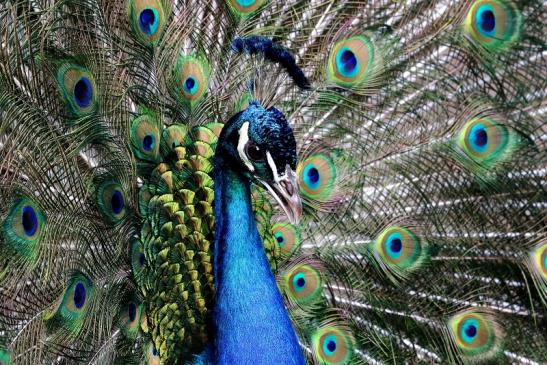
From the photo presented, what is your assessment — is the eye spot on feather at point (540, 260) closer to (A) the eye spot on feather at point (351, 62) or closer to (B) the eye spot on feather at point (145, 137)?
(A) the eye spot on feather at point (351, 62)

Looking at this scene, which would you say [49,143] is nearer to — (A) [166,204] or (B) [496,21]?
(A) [166,204]

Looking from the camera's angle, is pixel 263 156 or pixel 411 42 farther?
pixel 411 42

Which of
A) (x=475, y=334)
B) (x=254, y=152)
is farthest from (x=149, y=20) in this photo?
(x=475, y=334)

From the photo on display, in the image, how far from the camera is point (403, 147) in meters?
2.15

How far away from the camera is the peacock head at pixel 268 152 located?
1437 millimetres

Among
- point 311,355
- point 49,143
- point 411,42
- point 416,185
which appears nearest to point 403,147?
point 416,185

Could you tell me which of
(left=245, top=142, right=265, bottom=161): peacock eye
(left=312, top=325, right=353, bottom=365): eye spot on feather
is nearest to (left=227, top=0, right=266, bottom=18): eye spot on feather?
(left=245, top=142, right=265, bottom=161): peacock eye

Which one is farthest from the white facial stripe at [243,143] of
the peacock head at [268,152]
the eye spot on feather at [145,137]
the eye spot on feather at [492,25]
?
the eye spot on feather at [492,25]

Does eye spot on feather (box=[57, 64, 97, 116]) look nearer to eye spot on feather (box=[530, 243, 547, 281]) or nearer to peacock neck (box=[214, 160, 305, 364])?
peacock neck (box=[214, 160, 305, 364])

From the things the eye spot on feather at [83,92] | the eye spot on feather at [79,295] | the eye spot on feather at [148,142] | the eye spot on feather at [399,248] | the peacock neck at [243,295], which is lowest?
the peacock neck at [243,295]

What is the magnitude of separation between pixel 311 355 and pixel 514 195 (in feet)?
2.35

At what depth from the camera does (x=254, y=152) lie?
1.53 meters

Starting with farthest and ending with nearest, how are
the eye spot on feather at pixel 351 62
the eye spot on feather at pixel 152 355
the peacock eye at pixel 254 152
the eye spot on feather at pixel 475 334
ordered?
the eye spot on feather at pixel 475 334
the eye spot on feather at pixel 351 62
the eye spot on feather at pixel 152 355
the peacock eye at pixel 254 152

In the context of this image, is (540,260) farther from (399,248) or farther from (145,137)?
(145,137)
